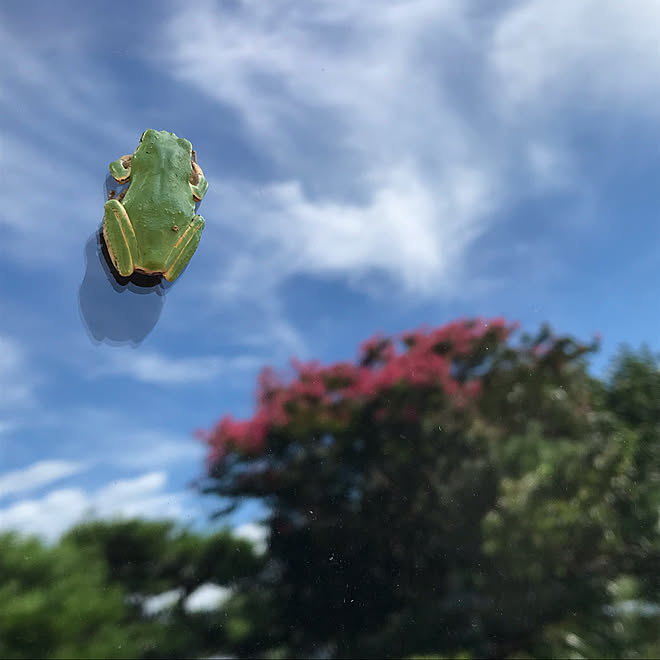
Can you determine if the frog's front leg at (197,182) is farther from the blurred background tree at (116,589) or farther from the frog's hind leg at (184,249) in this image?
the blurred background tree at (116,589)

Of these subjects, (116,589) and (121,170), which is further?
(121,170)

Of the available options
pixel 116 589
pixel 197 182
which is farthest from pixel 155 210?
pixel 116 589

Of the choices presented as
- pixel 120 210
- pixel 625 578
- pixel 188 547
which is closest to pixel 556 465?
pixel 625 578

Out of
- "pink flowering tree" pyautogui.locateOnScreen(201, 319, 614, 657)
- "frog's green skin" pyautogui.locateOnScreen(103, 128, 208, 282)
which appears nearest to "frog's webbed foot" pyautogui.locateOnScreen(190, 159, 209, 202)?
"frog's green skin" pyautogui.locateOnScreen(103, 128, 208, 282)

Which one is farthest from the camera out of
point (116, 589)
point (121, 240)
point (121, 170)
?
point (121, 170)

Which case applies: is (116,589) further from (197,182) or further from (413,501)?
(197,182)
